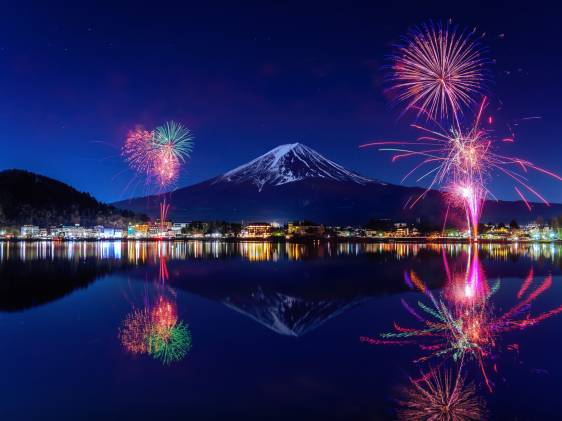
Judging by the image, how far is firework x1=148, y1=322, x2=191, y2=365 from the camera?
346 inches

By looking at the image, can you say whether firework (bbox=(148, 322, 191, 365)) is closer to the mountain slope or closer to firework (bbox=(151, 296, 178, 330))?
firework (bbox=(151, 296, 178, 330))

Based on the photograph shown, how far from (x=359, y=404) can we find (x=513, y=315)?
7.52m

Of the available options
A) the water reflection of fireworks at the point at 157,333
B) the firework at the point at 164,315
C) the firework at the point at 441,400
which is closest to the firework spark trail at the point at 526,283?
the firework at the point at 441,400

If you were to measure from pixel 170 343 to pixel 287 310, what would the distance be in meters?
4.53

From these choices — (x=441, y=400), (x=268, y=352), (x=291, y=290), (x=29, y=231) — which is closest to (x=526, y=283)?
(x=291, y=290)

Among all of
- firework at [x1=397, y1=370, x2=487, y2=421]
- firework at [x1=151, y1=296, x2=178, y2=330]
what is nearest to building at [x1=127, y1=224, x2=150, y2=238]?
firework at [x1=151, y1=296, x2=178, y2=330]

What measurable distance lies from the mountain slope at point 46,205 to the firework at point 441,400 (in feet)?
399

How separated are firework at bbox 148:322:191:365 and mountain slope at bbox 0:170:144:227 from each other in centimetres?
11634

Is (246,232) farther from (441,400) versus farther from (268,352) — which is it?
(441,400)

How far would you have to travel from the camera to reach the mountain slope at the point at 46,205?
120 metres

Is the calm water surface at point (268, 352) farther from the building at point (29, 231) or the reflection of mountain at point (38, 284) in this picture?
the building at point (29, 231)

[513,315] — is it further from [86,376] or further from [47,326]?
[47,326]

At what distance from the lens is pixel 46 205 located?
131500mm

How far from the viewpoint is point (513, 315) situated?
12516 millimetres
